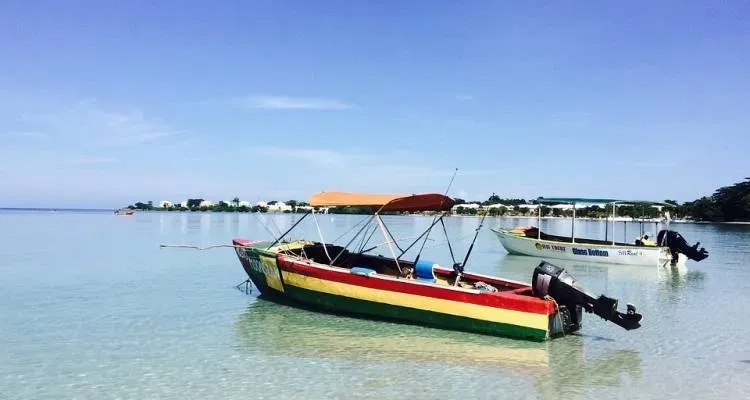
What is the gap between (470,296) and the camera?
1119 centimetres

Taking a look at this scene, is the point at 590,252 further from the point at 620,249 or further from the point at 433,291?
the point at 433,291

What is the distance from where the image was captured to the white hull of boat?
2695 cm

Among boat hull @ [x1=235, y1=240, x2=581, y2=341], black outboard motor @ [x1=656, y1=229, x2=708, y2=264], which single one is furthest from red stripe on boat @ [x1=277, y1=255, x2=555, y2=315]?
black outboard motor @ [x1=656, y1=229, x2=708, y2=264]

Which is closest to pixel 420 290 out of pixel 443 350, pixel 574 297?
pixel 443 350

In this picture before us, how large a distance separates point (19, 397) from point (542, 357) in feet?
27.2

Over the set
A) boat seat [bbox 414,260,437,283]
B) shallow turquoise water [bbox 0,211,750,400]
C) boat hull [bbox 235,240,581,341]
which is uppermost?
boat seat [bbox 414,260,437,283]

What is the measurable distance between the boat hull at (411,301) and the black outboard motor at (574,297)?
0.31m

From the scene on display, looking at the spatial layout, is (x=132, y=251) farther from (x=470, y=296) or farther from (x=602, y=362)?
(x=602, y=362)

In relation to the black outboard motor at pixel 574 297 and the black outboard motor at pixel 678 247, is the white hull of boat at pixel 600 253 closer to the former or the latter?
the black outboard motor at pixel 678 247

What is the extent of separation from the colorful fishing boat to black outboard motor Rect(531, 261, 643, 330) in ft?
0.06

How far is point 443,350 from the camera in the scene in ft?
34.5

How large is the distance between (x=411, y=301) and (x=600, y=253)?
754 inches

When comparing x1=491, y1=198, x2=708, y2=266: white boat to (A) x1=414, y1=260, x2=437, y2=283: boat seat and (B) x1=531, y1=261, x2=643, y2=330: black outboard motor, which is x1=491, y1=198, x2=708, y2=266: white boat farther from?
(B) x1=531, y1=261, x2=643, y2=330: black outboard motor

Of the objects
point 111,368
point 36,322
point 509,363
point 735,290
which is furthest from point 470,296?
point 735,290
